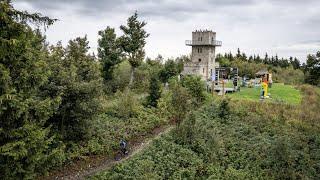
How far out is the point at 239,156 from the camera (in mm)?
30609

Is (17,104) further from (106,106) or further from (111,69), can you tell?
(111,69)

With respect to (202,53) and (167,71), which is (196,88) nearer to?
(167,71)

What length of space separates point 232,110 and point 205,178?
13113 mm

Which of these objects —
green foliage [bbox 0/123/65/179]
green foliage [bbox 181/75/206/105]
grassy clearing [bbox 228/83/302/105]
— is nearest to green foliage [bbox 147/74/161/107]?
green foliage [bbox 181/75/206/105]

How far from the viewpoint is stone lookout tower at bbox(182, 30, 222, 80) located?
57.9m

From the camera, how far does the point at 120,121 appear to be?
33344 mm

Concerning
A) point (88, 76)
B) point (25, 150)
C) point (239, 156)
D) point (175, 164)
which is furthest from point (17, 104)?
point (239, 156)

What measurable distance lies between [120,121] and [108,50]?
46.8 ft

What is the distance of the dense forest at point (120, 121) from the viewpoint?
15172 mm

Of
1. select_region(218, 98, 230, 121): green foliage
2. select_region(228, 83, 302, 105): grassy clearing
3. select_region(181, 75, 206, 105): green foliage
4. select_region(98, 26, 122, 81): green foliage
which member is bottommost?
select_region(218, 98, 230, 121): green foliage

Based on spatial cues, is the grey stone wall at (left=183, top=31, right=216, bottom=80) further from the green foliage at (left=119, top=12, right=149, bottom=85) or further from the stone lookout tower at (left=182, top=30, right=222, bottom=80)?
the green foliage at (left=119, top=12, right=149, bottom=85)

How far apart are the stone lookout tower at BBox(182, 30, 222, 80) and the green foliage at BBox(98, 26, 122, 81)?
14.9 metres

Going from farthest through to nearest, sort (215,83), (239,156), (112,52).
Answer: (215,83), (112,52), (239,156)

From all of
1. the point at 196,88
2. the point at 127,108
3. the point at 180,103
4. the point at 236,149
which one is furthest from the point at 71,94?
the point at 196,88
